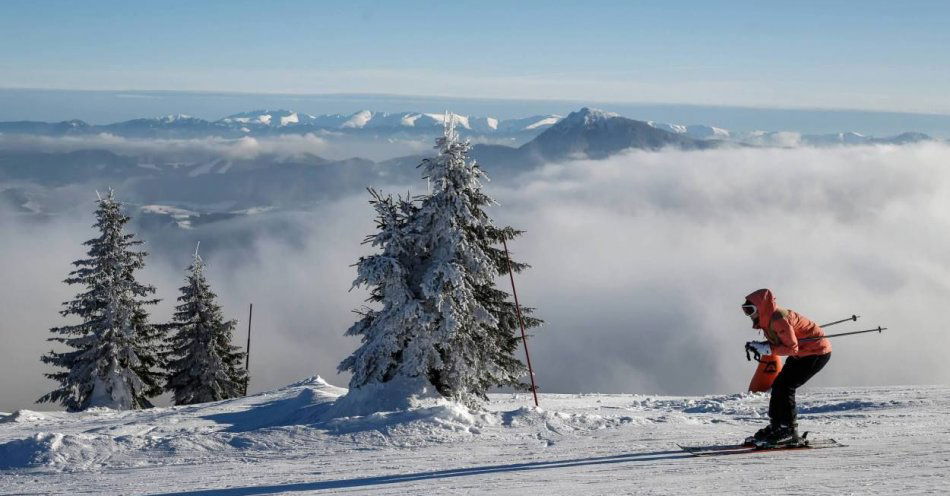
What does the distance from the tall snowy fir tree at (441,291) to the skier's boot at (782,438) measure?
843cm

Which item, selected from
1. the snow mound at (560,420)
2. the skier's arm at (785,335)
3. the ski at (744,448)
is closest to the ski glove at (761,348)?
the skier's arm at (785,335)

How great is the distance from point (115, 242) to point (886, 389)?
29799 millimetres

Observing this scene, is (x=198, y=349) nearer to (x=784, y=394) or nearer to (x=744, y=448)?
(x=744, y=448)

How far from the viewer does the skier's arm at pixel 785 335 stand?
10.2 metres

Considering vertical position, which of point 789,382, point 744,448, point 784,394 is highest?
point 789,382

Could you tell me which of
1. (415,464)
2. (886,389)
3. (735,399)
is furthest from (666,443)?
(886,389)

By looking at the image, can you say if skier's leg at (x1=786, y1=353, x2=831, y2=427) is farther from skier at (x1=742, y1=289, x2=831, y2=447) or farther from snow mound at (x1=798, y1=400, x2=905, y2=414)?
snow mound at (x1=798, y1=400, x2=905, y2=414)

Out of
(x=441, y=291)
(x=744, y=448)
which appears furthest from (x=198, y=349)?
(x=744, y=448)

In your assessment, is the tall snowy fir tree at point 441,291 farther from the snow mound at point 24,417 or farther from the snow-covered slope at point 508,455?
the snow mound at point 24,417

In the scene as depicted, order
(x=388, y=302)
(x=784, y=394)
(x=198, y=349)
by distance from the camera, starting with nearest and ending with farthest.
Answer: (x=784, y=394)
(x=388, y=302)
(x=198, y=349)

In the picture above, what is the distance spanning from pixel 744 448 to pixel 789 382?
1238 millimetres

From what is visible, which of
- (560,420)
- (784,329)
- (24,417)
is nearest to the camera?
(784,329)

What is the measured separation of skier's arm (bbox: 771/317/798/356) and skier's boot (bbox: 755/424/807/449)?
1356mm

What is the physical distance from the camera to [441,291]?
719 inches
